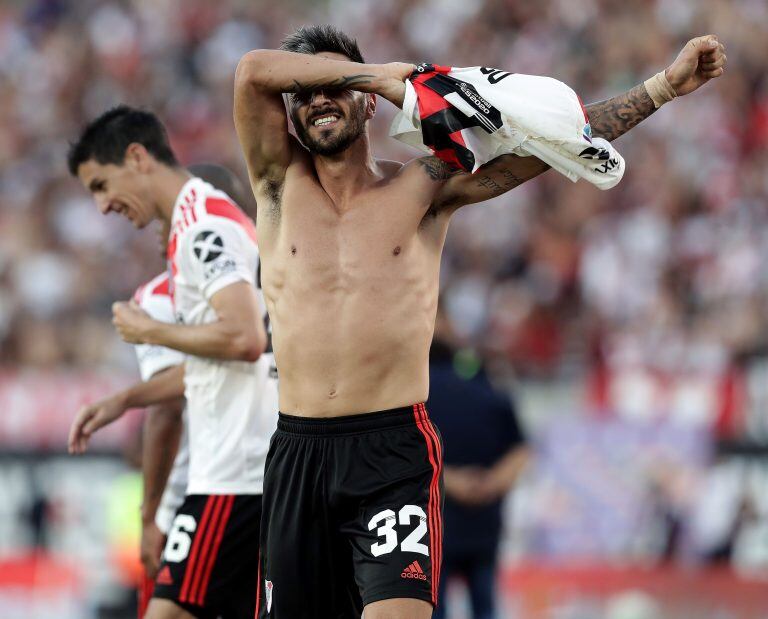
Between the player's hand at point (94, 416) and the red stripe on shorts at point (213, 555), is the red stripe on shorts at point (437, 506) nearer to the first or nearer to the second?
the red stripe on shorts at point (213, 555)

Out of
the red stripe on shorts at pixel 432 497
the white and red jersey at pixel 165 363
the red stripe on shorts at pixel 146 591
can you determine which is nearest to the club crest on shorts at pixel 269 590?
the red stripe on shorts at pixel 432 497

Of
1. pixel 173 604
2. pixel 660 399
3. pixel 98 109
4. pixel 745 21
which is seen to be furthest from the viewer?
pixel 98 109

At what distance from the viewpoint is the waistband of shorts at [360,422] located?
195 inches

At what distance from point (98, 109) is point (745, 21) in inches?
322

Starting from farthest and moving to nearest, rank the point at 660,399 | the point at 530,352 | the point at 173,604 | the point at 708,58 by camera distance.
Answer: the point at 530,352
the point at 660,399
the point at 173,604
the point at 708,58

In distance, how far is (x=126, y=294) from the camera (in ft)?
47.9

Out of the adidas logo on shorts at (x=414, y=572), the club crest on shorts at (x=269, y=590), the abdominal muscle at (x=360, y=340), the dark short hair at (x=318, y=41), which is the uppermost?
the dark short hair at (x=318, y=41)

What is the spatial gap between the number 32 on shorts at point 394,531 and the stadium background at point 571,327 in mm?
4573

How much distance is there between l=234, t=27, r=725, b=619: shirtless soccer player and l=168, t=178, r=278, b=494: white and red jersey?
75cm

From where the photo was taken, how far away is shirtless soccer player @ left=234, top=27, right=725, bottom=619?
489 cm

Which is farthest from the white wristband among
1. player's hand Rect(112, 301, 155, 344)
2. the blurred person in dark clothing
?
the blurred person in dark clothing

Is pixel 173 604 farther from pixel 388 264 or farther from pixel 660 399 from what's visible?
pixel 660 399

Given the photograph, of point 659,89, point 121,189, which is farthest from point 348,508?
point 121,189

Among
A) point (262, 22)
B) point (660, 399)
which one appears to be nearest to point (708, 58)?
point (660, 399)
